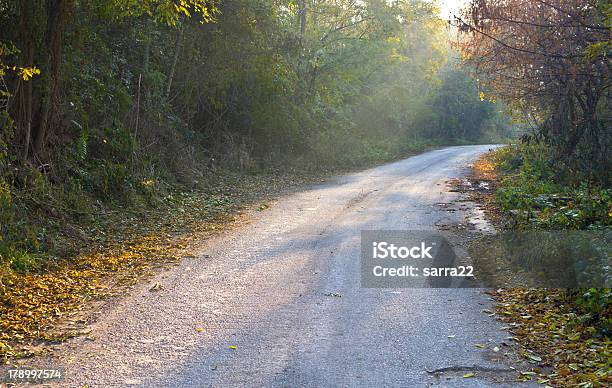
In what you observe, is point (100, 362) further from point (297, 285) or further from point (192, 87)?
point (192, 87)

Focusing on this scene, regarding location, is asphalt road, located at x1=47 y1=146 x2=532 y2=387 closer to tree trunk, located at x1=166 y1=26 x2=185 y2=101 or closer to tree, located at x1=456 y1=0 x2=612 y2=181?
tree, located at x1=456 y1=0 x2=612 y2=181

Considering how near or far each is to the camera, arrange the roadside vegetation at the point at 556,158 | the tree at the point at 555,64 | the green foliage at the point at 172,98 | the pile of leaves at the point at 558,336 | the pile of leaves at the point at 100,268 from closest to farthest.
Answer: the pile of leaves at the point at 558,336 → the roadside vegetation at the point at 556,158 → the pile of leaves at the point at 100,268 → the green foliage at the point at 172,98 → the tree at the point at 555,64

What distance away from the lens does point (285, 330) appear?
5.87 meters

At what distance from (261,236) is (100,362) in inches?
216

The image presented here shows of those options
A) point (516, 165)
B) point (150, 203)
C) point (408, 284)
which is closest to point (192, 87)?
point (150, 203)

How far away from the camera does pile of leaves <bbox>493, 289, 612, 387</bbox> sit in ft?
16.0

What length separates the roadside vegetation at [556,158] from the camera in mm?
5609

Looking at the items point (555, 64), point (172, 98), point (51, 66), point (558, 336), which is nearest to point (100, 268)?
point (51, 66)

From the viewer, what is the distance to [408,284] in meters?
7.61

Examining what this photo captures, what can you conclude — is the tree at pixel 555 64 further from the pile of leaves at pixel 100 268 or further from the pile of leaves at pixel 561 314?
the pile of leaves at pixel 100 268

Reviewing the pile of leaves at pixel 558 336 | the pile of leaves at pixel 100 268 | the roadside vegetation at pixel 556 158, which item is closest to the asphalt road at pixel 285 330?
the pile of leaves at pixel 558 336

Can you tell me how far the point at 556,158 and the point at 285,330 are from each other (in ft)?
44.3

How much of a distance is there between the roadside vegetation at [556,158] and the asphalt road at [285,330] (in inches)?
19.4

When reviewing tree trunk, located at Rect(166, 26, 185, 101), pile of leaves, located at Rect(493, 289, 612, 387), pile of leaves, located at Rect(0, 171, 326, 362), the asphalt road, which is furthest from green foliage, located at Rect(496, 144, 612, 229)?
tree trunk, located at Rect(166, 26, 185, 101)
